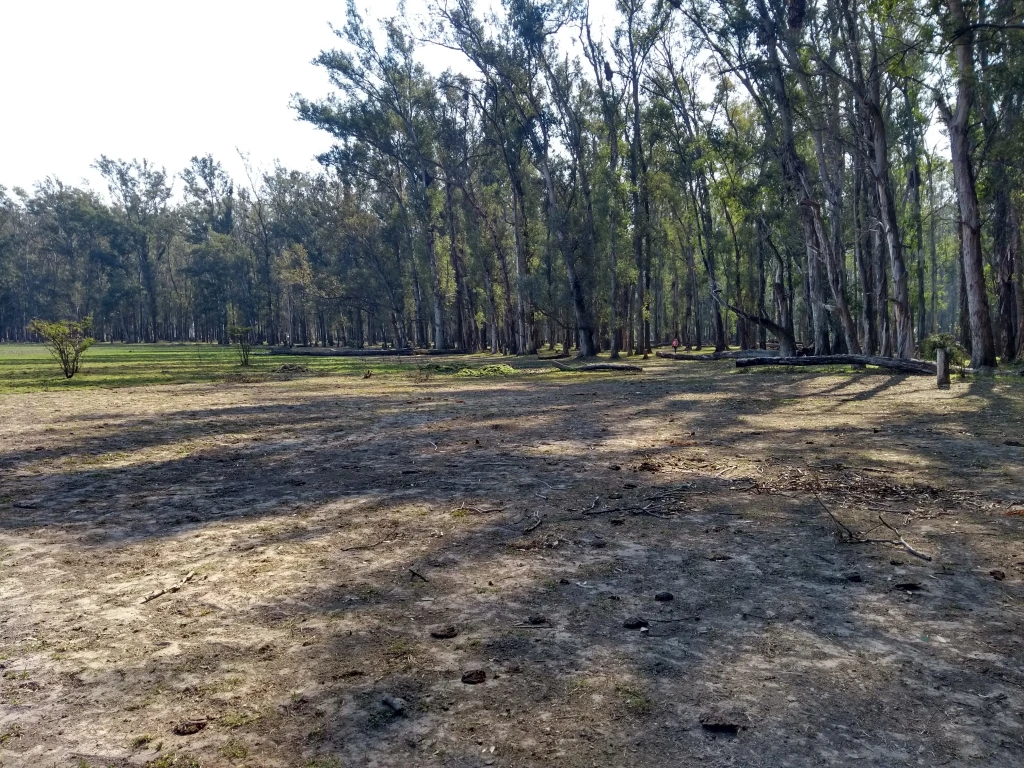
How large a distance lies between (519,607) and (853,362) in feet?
68.2

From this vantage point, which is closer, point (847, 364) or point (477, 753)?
point (477, 753)

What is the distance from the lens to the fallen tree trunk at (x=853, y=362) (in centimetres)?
1888

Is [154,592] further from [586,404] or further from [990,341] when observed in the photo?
[990,341]

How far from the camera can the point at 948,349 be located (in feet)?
65.2

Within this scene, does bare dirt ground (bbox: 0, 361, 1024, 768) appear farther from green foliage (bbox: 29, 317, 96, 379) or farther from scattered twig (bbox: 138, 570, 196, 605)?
green foliage (bbox: 29, 317, 96, 379)

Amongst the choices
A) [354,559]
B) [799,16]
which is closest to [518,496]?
[354,559]

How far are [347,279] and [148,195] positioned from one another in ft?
144

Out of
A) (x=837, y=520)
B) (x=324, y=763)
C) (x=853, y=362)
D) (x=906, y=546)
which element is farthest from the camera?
(x=853, y=362)

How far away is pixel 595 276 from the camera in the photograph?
1582 inches

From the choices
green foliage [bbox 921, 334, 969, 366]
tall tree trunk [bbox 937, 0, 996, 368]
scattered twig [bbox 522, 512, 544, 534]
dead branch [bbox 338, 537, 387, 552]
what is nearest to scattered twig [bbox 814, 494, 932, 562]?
scattered twig [bbox 522, 512, 544, 534]

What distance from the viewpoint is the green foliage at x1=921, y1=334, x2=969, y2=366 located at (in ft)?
67.8

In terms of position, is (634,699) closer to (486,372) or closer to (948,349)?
(948,349)

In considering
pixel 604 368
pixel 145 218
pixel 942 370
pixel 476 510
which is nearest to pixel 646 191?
pixel 604 368

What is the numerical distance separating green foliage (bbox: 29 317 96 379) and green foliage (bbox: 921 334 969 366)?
84.7 ft
